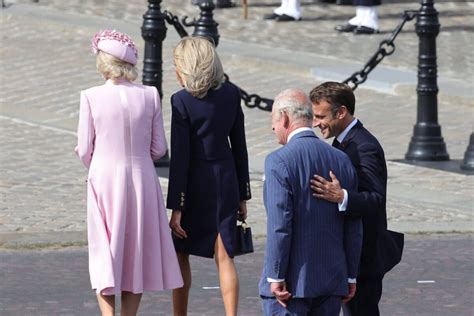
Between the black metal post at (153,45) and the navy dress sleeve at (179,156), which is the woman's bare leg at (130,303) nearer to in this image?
the navy dress sleeve at (179,156)

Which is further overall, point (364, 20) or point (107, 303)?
point (364, 20)

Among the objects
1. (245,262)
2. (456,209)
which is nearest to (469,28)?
(456,209)

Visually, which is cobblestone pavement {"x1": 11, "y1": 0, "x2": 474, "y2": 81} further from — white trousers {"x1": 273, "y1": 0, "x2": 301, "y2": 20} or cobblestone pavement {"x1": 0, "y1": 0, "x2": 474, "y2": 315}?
white trousers {"x1": 273, "y1": 0, "x2": 301, "y2": 20}

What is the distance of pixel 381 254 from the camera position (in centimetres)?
644

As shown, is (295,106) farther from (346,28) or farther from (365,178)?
(346,28)

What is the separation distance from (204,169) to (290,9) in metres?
14.1

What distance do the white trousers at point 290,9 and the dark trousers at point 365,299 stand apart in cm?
1505

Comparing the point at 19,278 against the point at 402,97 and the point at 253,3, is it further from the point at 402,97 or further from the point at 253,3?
the point at 253,3

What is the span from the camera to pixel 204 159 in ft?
24.6

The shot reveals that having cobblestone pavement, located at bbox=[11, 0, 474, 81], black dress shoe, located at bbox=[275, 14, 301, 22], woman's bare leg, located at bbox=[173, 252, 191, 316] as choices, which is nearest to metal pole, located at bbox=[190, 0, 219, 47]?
cobblestone pavement, located at bbox=[11, 0, 474, 81]

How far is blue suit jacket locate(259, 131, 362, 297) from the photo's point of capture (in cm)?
574

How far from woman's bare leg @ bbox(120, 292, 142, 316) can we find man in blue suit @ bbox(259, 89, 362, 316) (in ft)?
5.27

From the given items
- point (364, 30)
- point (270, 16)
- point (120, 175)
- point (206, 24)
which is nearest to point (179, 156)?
point (120, 175)

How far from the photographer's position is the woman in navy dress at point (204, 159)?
736cm
